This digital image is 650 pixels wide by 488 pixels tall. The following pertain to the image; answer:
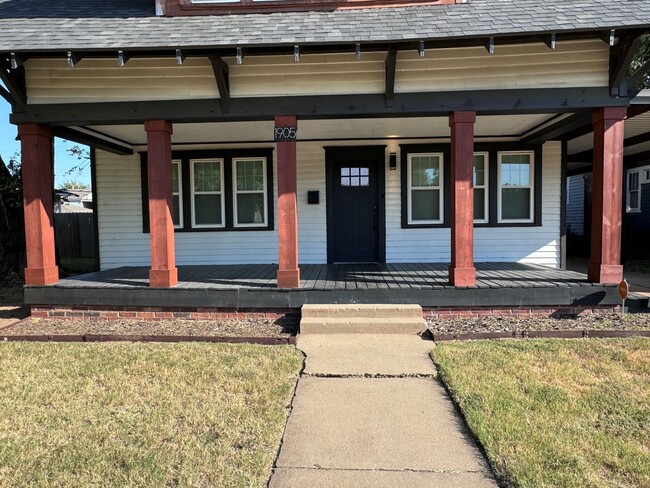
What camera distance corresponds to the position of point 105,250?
8.44 metres

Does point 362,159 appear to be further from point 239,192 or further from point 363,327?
point 363,327

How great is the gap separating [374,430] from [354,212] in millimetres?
5747

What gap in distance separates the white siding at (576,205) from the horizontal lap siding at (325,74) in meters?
11.5

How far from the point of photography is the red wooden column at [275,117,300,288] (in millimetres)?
5688

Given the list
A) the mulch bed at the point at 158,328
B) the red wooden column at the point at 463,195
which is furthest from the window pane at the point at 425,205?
the mulch bed at the point at 158,328

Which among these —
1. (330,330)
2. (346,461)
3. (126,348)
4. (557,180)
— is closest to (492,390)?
(346,461)

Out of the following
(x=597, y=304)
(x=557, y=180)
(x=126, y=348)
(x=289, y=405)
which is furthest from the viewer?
(x=557, y=180)

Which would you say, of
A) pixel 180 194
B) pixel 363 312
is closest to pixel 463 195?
pixel 363 312

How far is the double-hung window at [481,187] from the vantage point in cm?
813

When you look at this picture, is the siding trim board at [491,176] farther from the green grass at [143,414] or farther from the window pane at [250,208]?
the green grass at [143,414]

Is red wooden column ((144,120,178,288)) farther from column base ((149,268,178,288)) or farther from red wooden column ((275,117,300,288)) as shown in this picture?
red wooden column ((275,117,300,288))

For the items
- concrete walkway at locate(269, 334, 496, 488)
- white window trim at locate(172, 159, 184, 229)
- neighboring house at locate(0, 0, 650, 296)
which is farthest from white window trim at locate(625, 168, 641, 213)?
white window trim at locate(172, 159, 184, 229)

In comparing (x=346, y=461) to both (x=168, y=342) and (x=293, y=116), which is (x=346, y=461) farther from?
(x=293, y=116)

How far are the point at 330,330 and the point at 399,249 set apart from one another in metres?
3.47
